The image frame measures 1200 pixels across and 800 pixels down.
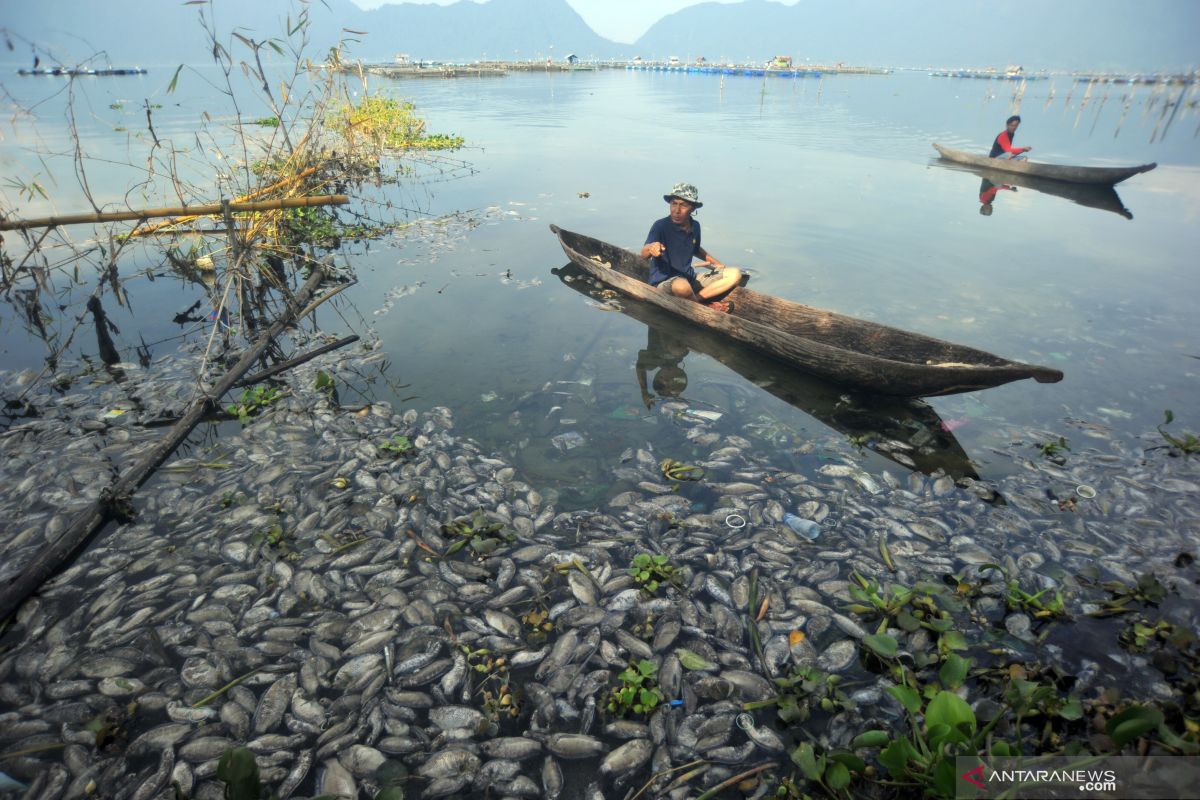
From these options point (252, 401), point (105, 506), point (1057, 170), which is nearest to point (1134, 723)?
point (105, 506)

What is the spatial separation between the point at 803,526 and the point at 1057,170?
2551 cm

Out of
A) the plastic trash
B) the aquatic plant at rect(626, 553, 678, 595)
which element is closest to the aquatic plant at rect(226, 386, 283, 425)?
the plastic trash

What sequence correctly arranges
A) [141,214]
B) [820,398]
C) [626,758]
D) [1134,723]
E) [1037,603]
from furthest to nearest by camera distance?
[820,398], [141,214], [1037,603], [626,758], [1134,723]

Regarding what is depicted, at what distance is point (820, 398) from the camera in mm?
8148

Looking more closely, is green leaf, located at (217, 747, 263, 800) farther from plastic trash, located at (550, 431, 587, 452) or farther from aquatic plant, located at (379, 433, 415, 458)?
plastic trash, located at (550, 431, 587, 452)

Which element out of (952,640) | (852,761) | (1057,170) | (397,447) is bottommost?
(397,447)

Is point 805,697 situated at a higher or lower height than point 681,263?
lower

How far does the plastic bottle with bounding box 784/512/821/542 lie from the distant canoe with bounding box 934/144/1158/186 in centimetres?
2382

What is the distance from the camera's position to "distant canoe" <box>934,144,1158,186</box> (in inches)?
782

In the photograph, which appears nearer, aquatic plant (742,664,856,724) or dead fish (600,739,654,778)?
dead fish (600,739,654,778)

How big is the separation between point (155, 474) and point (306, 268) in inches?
328

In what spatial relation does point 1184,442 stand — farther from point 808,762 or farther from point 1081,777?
point 808,762

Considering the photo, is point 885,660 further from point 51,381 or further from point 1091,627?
point 51,381

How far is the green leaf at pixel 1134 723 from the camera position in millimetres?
2666
